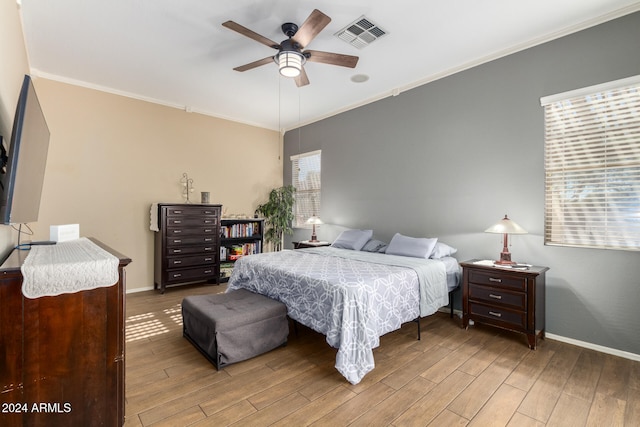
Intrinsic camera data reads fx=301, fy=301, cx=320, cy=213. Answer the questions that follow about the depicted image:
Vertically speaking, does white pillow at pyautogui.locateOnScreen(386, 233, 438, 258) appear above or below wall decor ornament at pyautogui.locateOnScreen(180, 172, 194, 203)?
below

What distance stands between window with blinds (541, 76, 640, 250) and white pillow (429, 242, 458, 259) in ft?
3.13

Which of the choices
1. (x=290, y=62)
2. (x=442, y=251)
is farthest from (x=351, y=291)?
(x=290, y=62)

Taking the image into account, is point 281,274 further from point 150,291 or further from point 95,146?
point 95,146

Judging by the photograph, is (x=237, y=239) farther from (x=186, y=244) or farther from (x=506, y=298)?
(x=506, y=298)

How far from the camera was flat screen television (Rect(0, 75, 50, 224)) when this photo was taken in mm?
1406

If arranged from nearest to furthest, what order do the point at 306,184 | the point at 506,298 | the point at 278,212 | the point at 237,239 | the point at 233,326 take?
the point at 233,326
the point at 506,298
the point at 237,239
the point at 278,212
the point at 306,184

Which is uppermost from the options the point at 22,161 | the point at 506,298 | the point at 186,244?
the point at 22,161

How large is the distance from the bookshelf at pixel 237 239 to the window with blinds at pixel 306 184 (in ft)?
2.81

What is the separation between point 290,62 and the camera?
8.96ft

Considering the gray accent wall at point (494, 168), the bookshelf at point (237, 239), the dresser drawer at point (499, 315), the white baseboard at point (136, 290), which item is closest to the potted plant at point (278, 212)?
the bookshelf at point (237, 239)

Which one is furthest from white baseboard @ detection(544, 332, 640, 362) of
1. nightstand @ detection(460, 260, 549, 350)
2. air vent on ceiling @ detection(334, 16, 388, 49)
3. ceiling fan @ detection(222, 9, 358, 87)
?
air vent on ceiling @ detection(334, 16, 388, 49)

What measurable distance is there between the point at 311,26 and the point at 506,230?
2.57m

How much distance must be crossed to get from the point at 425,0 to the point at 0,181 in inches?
127

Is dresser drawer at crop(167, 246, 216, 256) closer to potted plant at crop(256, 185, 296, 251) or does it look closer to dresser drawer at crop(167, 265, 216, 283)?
dresser drawer at crop(167, 265, 216, 283)
